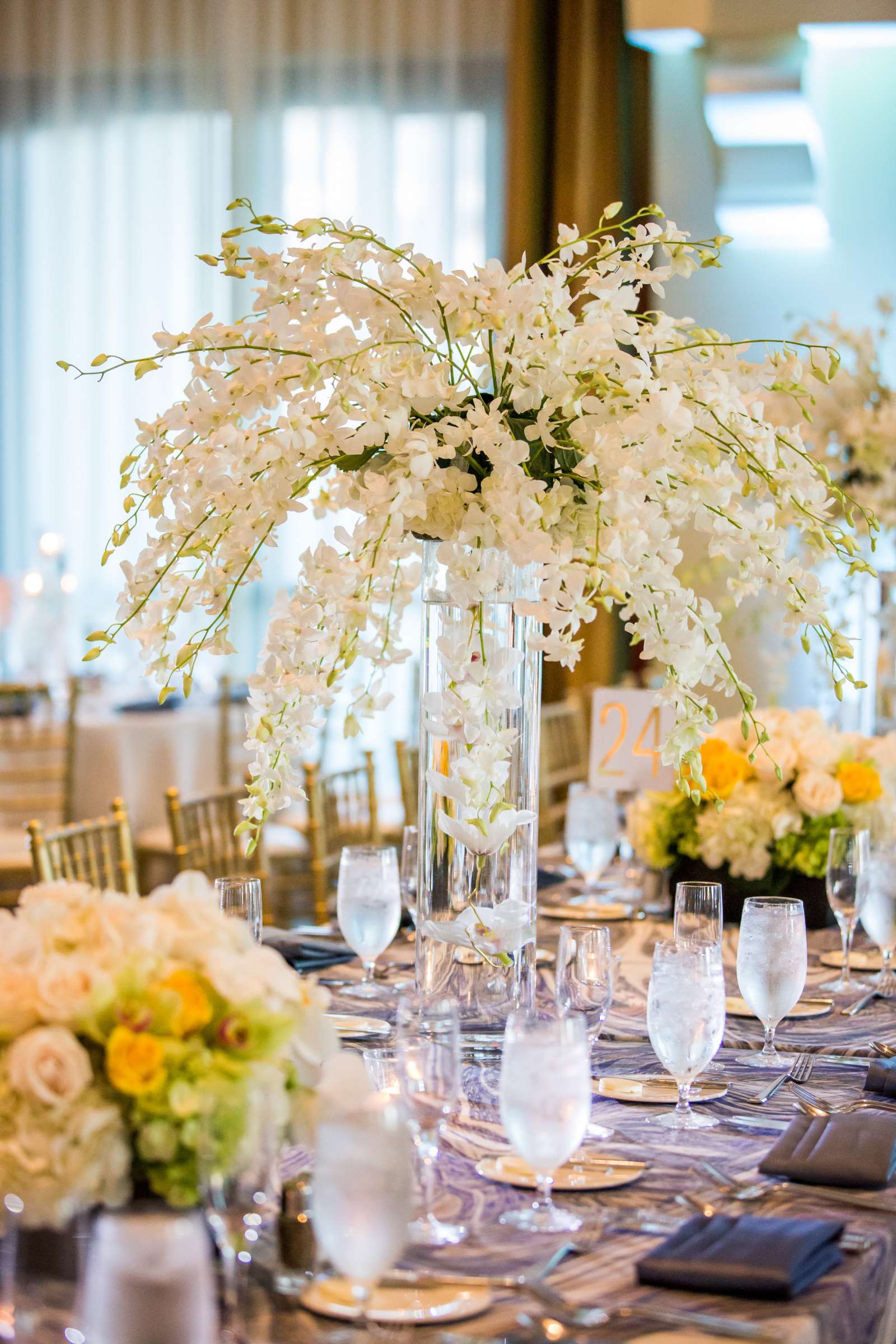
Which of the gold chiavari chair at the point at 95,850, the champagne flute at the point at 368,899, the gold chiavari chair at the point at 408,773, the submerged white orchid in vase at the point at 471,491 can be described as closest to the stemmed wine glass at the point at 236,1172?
the submerged white orchid in vase at the point at 471,491

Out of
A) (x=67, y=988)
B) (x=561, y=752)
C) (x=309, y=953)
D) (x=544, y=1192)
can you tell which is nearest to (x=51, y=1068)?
(x=67, y=988)

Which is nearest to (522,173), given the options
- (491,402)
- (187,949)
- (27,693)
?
(27,693)

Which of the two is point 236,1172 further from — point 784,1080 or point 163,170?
point 163,170

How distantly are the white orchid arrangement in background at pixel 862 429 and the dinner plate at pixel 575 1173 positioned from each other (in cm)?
283

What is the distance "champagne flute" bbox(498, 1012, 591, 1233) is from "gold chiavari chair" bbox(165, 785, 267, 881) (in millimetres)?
1391

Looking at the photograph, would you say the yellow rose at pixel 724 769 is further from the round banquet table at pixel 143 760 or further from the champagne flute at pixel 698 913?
the round banquet table at pixel 143 760

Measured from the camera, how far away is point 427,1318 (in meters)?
1.00

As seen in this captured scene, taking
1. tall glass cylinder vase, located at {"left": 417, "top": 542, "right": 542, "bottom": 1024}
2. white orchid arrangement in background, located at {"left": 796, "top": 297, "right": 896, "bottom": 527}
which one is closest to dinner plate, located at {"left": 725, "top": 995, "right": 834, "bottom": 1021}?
tall glass cylinder vase, located at {"left": 417, "top": 542, "right": 542, "bottom": 1024}

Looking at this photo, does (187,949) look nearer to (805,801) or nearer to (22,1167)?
(22,1167)

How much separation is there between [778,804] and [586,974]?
923 mm

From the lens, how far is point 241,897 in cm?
168

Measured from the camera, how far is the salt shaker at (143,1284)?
33.7 inches

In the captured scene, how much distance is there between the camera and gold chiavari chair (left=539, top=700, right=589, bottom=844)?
4.12 metres

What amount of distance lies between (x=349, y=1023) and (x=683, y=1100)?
432 millimetres
